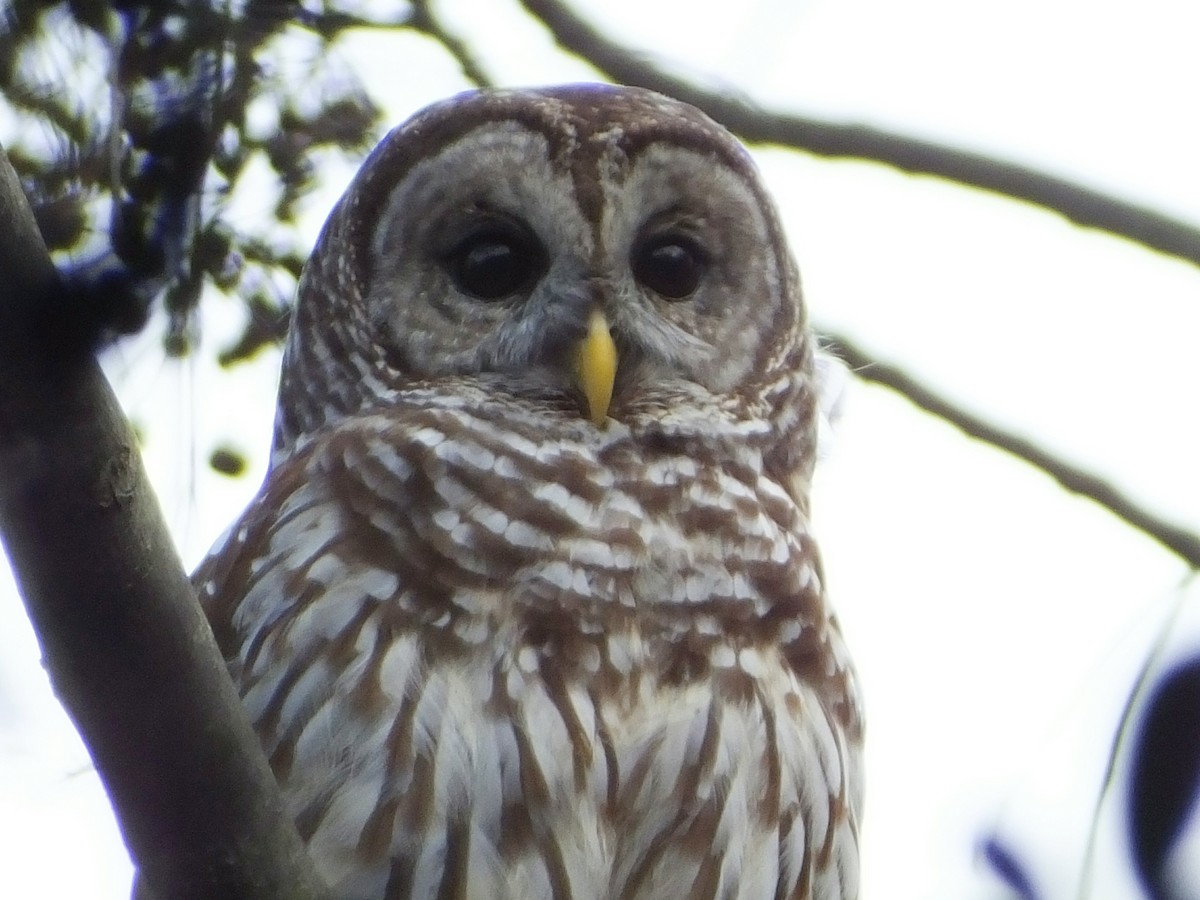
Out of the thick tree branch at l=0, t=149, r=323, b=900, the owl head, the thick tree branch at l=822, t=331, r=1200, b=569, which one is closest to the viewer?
the thick tree branch at l=0, t=149, r=323, b=900

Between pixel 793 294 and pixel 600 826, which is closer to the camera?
pixel 600 826

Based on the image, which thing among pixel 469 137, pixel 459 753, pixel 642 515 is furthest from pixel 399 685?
pixel 469 137

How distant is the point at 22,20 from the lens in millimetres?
1298

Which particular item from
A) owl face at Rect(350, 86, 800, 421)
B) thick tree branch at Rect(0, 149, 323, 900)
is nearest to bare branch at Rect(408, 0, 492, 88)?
Answer: owl face at Rect(350, 86, 800, 421)

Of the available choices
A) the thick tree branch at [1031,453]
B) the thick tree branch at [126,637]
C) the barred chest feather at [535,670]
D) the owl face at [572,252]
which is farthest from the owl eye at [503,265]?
the thick tree branch at [126,637]

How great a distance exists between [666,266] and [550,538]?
2.44 ft

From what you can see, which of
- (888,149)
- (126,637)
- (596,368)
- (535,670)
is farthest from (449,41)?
(126,637)

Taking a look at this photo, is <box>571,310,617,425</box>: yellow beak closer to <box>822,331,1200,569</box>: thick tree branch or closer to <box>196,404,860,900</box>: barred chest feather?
<box>196,404,860,900</box>: barred chest feather

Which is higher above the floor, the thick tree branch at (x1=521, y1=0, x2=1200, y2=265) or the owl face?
the thick tree branch at (x1=521, y1=0, x2=1200, y2=265)

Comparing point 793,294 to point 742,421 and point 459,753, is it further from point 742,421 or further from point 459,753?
point 459,753

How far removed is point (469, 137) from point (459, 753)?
138cm

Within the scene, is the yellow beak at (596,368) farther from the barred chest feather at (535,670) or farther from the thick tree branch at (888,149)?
the thick tree branch at (888,149)

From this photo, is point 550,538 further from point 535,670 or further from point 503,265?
point 503,265

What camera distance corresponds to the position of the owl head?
314 cm
